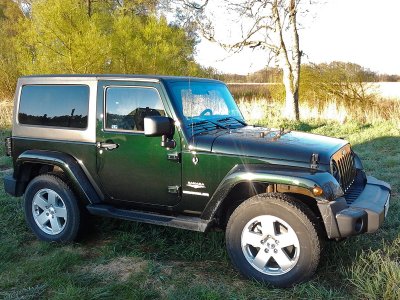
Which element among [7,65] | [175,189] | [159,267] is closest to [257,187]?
[175,189]

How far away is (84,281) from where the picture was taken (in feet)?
11.2

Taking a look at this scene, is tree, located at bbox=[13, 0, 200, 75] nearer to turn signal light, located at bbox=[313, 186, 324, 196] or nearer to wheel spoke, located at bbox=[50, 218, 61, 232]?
wheel spoke, located at bbox=[50, 218, 61, 232]

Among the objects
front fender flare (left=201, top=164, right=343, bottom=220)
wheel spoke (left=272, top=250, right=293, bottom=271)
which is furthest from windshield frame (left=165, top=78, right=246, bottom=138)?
wheel spoke (left=272, top=250, right=293, bottom=271)

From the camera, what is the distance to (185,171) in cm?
370

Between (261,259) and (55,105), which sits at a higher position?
(55,105)

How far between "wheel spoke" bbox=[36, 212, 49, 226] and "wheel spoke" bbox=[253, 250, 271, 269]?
7.92ft

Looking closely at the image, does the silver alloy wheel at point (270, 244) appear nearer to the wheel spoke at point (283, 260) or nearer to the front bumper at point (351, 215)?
the wheel spoke at point (283, 260)

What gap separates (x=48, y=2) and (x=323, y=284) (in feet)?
52.3

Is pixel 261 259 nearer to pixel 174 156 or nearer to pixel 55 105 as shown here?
pixel 174 156

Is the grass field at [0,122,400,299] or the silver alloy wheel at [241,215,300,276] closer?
the grass field at [0,122,400,299]

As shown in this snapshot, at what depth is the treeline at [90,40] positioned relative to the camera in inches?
646

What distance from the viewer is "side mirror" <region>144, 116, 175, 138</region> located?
11.4ft

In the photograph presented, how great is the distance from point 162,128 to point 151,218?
35.5 inches

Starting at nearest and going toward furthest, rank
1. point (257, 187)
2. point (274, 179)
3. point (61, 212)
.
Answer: point (274, 179) → point (257, 187) → point (61, 212)
